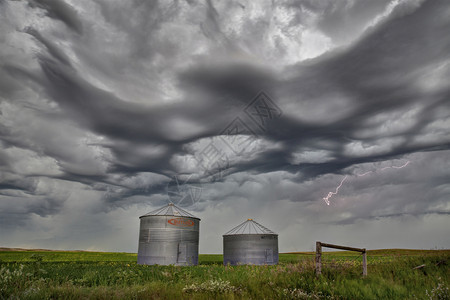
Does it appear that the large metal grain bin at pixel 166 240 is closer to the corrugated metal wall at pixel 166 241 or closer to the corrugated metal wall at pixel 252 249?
the corrugated metal wall at pixel 166 241

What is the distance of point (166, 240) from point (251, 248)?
10447mm

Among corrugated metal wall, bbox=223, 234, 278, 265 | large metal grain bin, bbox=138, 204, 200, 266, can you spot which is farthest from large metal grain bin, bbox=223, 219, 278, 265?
large metal grain bin, bbox=138, 204, 200, 266

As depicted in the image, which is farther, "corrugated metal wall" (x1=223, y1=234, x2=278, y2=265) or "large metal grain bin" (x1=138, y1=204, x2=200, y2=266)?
"corrugated metal wall" (x1=223, y1=234, x2=278, y2=265)

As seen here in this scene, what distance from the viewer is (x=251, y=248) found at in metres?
35.5

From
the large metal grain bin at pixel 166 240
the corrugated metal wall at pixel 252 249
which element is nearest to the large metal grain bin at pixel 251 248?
the corrugated metal wall at pixel 252 249

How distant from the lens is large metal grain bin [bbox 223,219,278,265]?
35.3 metres

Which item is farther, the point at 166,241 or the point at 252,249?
the point at 252,249

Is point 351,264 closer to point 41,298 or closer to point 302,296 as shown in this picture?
point 302,296

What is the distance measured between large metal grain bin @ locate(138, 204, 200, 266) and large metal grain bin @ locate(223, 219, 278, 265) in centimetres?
491

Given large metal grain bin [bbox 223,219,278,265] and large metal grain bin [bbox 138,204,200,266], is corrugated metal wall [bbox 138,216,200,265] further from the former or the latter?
large metal grain bin [bbox 223,219,278,265]

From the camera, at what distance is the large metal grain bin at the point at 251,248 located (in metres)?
35.3

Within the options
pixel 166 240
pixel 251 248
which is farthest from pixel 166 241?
pixel 251 248

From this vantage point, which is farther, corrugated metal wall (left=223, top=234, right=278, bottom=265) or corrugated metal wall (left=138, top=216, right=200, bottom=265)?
corrugated metal wall (left=223, top=234, right=278, bottom=265)

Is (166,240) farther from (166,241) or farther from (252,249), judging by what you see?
(252,249)
